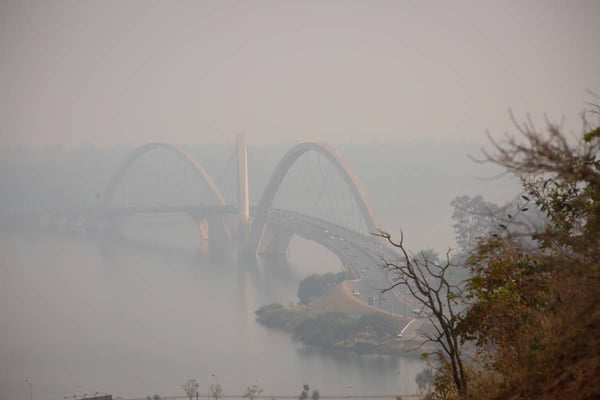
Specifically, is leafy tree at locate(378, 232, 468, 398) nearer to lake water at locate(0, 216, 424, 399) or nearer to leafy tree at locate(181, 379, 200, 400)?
lake water at locate(0, 216, 424, 399)

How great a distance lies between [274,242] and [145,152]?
1036 inches

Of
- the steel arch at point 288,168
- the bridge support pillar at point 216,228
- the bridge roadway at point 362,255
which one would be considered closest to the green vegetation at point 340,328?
the bridge roadway at point 362,255

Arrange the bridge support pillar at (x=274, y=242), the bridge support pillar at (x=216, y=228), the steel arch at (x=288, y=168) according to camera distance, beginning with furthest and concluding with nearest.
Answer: the bridge support pillar at (x=216, y=228) → the bridge support pillar at (x=274, y=242) → the steel arch at (x=288, y=168)

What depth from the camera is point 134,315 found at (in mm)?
36625

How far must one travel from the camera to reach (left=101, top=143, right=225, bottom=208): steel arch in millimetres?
64000

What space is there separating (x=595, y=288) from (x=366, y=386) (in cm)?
1836

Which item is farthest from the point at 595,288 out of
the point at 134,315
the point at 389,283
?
the point at 134,315

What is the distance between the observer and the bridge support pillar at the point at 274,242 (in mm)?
51188

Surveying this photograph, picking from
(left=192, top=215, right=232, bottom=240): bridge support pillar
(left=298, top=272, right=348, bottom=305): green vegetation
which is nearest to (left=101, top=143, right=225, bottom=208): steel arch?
(left=192, top=215, right=232, bottom=240): bridge support pillar

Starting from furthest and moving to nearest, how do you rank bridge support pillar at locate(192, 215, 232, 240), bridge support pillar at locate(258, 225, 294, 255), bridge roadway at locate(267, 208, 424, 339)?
bridge support pillar at locate(192, 215, 232, 240)
bridge support pillar at locate(258, 225, 294, 255)
bridge roadway at locate(267, 208, 424, 339)

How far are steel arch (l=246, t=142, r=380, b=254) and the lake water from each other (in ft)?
8.93

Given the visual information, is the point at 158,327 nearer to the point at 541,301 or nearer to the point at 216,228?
the point at 541,301

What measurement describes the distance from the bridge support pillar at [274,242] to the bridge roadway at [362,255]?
145 cm

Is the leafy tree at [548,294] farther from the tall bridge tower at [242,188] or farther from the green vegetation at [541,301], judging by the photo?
the tall bridge tower at [242,188]
